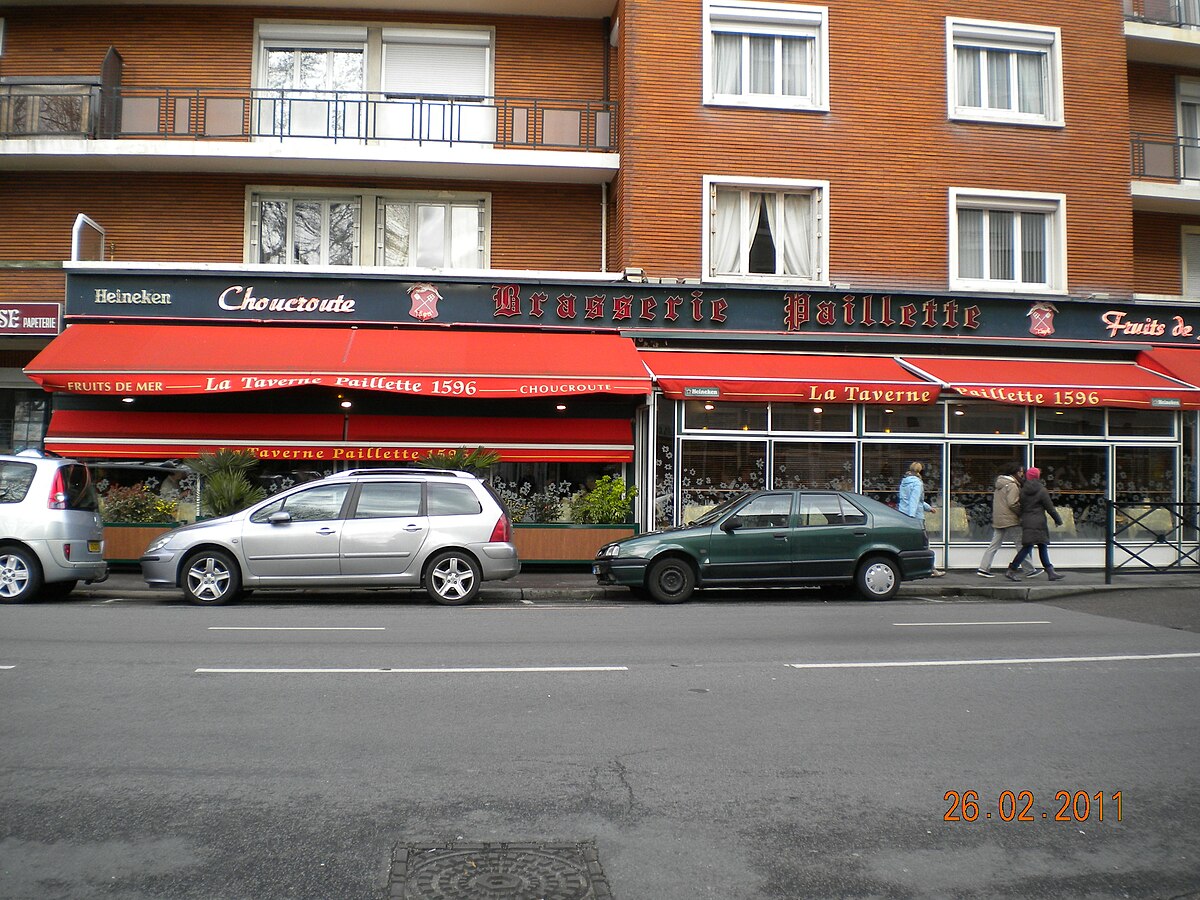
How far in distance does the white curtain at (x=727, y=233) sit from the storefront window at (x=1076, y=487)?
635 centimetres

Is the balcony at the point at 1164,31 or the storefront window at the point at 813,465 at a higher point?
the balcony at the point at 1164,31

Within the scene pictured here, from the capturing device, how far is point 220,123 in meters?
17.5

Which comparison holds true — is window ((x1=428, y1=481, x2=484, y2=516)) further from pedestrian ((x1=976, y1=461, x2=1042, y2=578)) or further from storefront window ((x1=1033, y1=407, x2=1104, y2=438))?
storefront window ((x1=1033, y1=407, x2=1104, y2=438))

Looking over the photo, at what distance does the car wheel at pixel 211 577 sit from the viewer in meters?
12.2

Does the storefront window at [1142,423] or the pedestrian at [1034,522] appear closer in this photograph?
the pedestrian at [1034,522]

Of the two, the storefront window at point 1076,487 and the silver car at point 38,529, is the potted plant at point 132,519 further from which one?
the storefront window at point 1076,487

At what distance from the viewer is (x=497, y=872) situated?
156 inches

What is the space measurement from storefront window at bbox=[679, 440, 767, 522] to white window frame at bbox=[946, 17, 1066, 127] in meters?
7.43

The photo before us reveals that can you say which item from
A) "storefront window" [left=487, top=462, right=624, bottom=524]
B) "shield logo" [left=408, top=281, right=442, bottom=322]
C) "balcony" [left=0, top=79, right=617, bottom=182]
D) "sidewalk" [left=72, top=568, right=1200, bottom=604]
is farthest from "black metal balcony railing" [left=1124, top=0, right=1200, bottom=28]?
"shield logo" [left=408, top=281, right=442, bottom=322]

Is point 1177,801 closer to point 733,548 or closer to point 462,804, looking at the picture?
point 462,804

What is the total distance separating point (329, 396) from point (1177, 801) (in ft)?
45.6

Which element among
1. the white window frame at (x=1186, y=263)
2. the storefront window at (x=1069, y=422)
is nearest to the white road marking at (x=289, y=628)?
the storefront window at (x=1069, y=422)

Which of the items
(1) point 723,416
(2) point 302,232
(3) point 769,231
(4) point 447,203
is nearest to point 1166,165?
(3) point 769,231

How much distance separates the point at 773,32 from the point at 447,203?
666 cm
